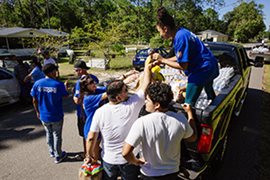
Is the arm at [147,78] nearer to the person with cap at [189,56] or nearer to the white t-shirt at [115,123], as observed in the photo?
the person with cap at [189,56]

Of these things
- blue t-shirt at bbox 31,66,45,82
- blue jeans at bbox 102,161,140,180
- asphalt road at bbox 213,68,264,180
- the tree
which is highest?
the tree

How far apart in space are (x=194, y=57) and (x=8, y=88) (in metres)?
5.74

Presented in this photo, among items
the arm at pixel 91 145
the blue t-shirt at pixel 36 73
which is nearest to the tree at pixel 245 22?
the blue t-shirt at pixel 36 73

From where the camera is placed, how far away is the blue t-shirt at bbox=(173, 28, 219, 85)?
2.16m

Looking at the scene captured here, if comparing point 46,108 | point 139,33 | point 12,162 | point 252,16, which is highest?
point 252,16

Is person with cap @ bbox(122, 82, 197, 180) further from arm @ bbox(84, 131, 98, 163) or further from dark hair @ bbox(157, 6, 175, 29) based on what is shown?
dark hair @ bbox(157, 6, 175, 29)

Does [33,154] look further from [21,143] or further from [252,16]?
[252,16]

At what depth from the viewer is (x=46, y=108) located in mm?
3174

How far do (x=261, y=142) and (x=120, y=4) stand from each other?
44.1 meters

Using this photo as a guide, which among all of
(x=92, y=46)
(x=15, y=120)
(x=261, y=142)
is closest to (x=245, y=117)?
(x=261, y=142)

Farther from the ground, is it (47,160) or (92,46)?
(92,46)

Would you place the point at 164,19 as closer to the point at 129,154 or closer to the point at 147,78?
the point at 147,78

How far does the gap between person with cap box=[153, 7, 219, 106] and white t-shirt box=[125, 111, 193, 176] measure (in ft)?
2.63

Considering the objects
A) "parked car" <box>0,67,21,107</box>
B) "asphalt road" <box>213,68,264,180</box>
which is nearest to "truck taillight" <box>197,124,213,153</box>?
"asphalt road" <box>213,68,264,180</box>
